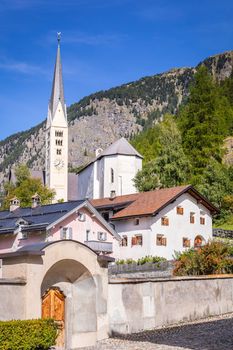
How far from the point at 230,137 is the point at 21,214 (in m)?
59.3

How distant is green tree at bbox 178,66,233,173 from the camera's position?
84.8 m

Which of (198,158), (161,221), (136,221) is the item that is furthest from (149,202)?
(198,158)

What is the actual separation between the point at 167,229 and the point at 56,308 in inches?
1370

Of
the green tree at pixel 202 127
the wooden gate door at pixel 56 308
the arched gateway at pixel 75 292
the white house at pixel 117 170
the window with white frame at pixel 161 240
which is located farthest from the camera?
the white house at pixel 117 170

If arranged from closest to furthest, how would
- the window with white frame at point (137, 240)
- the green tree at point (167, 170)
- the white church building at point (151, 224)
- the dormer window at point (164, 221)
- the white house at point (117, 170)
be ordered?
the white church building at point (151, 224), the window with white frame at point (137, 240), the dormer window at point (164, 221), the green tree at point (167, 170), the white house at point (117, 170)

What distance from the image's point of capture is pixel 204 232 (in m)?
62.3

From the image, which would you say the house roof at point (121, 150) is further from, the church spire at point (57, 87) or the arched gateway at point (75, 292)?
the arched gateway at point (75, 292)

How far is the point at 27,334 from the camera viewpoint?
1928 centimetres

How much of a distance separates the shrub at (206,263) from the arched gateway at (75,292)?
12.1 meters

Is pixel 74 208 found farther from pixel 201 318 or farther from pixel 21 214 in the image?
pixel 201 318

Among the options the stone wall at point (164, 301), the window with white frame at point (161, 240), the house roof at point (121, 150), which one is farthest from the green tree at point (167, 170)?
the stone wall at point (164, 301)

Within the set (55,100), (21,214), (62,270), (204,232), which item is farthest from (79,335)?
(55,100)

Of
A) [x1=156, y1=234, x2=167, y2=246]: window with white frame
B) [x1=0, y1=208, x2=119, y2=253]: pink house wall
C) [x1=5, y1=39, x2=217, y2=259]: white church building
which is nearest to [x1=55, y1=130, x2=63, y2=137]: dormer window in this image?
[x1=5, y1=39, x2=217, y2=259]: white church building

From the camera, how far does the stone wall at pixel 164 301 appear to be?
84.6ft
